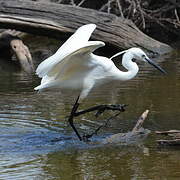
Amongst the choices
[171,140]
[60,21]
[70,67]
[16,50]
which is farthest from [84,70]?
[16,50]

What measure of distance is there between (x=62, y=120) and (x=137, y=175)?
2708 mm

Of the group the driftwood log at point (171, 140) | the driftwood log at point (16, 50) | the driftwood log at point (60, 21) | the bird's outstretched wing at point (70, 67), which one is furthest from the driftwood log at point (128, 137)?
the driftwood log at point (60, 21)

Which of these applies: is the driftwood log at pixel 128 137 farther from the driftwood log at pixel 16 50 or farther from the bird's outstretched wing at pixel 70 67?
the driftwood log at pixel 16 50

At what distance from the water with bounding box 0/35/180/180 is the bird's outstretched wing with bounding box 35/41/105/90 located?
364 millimetres

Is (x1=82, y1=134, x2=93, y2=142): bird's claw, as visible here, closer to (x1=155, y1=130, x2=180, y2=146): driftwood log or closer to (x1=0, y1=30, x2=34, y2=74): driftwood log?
(x1=155, y1=130, x2=180, y2=146): driftwood log

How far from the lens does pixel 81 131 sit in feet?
24.3

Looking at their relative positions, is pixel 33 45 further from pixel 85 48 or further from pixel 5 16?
pixel 85 48

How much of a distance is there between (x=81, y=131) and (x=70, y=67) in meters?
0.85

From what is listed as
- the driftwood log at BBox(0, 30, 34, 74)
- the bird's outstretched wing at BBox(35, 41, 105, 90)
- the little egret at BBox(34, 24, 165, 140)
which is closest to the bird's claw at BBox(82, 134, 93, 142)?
the little egret at BBox(34, 24, 165, 140)

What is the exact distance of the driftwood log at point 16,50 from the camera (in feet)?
41.6

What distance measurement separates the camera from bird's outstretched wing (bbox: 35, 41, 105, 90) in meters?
6.79

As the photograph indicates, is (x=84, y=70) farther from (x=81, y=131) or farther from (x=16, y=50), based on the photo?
(x=16, y=50)

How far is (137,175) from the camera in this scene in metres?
5.42

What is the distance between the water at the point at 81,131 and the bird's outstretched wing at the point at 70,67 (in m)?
0.36
